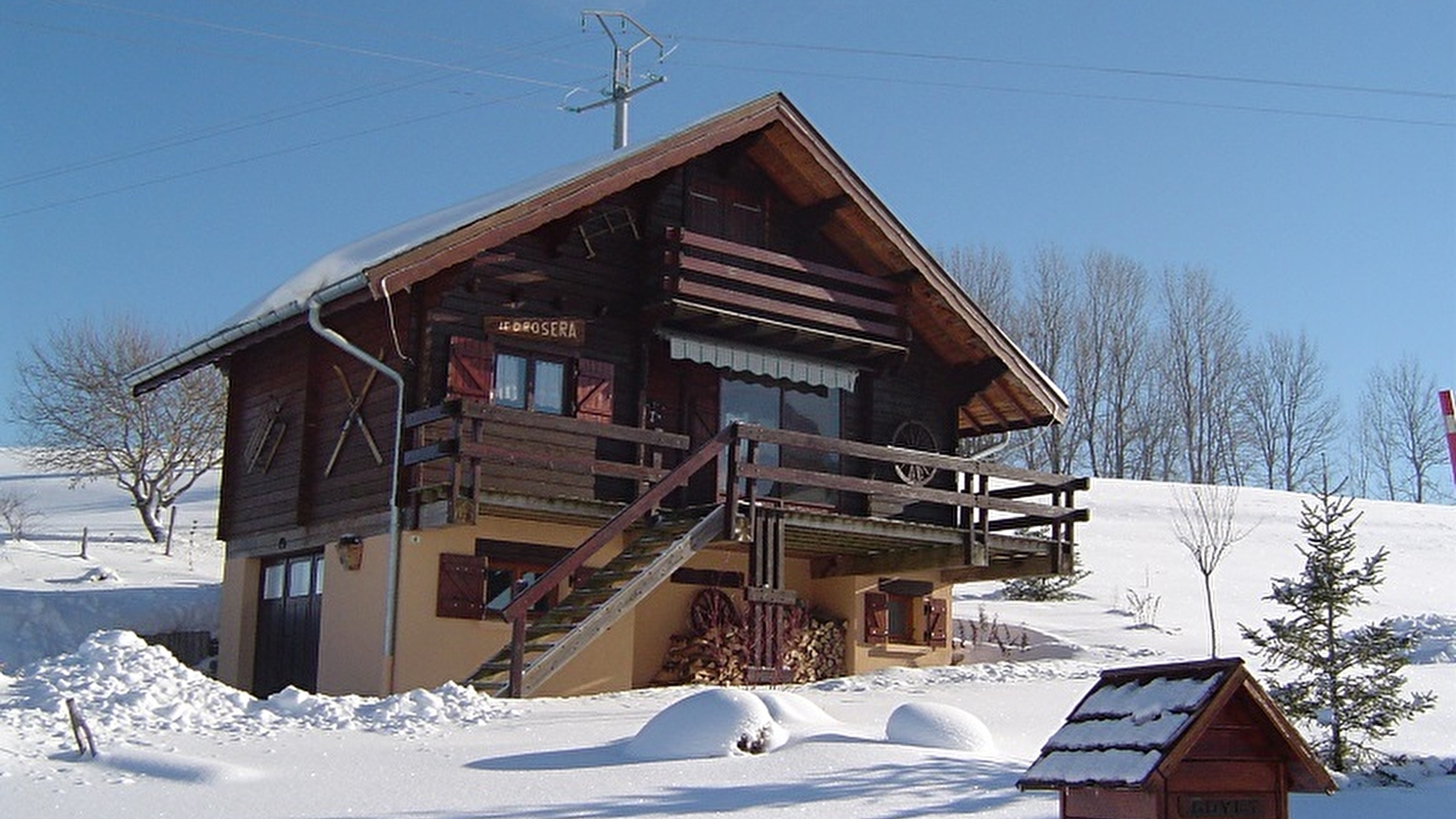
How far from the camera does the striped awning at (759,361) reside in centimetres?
1900

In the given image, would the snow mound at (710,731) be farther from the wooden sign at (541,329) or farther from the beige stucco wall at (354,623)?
the wooden sign at (541,329)

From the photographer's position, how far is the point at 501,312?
1794 centimetres

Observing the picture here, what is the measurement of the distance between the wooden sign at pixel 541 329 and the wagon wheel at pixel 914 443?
4.85m

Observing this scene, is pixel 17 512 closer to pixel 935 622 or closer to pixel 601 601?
pixel 935 622

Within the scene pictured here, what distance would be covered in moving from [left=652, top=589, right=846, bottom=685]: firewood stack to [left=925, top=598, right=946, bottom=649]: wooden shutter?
5.49ft

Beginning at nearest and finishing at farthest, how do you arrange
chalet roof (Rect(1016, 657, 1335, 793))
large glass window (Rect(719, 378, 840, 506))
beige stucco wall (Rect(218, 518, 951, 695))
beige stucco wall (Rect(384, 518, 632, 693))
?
chalet roof (Rect(1016, 657, 1335, 793)) → beige stucco wall (Rect(384, 518, 632, 693)) → beige stucco wall (Rect(218, 518, 951, 695)) → large glass window (Rect(719, 378, 840, 506))

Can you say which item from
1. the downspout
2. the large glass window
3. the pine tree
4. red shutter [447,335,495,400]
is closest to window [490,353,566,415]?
red shutter [447,335,495,400]

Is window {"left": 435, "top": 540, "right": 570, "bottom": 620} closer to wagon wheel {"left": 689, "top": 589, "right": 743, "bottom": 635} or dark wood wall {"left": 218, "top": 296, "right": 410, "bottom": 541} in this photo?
dark wood wall {"left": 218, "top": 296, "right": 410, "bottom": 541}

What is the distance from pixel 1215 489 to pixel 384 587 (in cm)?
3321

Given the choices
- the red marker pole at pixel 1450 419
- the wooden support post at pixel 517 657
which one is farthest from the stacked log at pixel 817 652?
the red marker pole at pixel 1450 419

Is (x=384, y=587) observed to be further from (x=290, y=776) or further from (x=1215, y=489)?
(x=1215, y=489)

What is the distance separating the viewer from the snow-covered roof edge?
1695 cm

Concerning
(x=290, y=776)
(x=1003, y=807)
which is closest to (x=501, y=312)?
(x=290, y=776)

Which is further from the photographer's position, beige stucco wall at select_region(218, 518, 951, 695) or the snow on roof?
beige stucco wall at select_region(218, 518, 951, 695)
